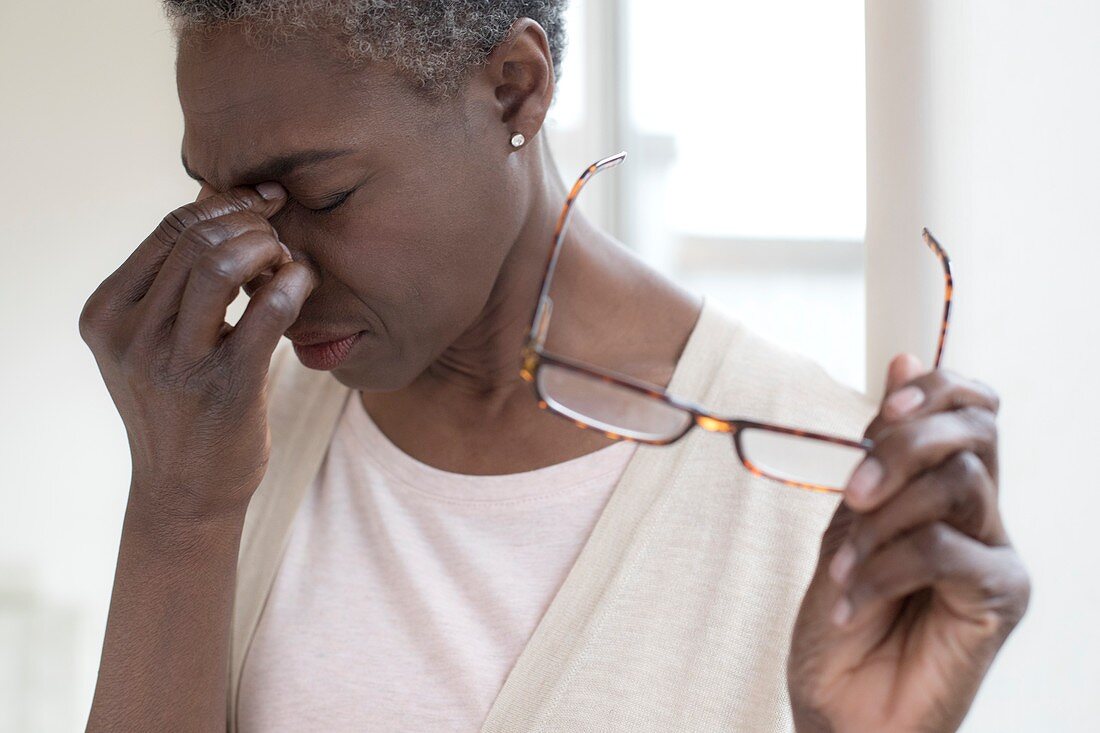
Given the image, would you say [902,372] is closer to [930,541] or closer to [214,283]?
[930,541]

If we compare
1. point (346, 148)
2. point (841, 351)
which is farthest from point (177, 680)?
point (841, 351)

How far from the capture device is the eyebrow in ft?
3.14

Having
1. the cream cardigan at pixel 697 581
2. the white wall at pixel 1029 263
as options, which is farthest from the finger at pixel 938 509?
the white wall at pixel 1029 263

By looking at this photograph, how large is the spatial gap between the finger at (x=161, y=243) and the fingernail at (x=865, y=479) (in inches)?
23.1

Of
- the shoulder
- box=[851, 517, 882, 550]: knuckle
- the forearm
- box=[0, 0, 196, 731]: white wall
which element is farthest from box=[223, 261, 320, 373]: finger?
box=[0, 0, 196, 731]: white wall

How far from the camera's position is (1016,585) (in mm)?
655

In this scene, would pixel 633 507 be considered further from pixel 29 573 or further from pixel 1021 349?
pixel 29 573

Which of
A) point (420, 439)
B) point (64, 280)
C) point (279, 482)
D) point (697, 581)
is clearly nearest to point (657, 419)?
point (697, 581)

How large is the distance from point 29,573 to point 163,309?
54.9 inches

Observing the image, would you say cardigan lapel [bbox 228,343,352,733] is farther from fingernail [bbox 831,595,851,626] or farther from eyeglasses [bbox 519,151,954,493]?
fingernail [bbox 831,595,851,626]

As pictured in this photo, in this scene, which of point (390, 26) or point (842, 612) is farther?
point (390, 26)

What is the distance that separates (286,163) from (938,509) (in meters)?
0.63

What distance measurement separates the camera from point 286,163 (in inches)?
38.0

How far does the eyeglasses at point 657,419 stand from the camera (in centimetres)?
62
